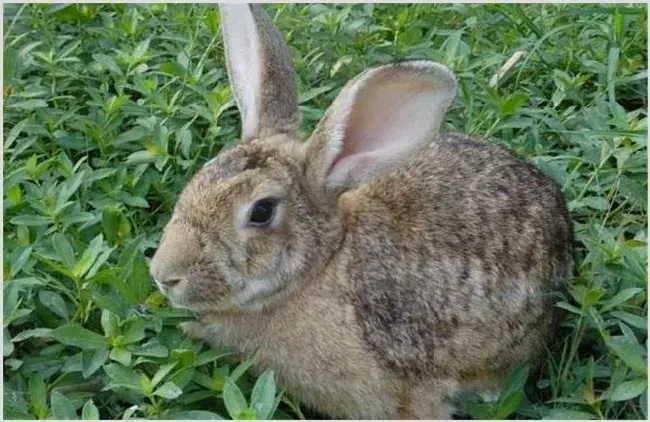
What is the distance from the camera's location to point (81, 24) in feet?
16.6

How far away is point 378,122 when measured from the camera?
12.1ft

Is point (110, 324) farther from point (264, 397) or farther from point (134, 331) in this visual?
point (264, 397)

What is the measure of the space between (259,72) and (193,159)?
0.56 m

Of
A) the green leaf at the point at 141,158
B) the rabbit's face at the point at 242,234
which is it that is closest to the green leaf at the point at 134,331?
the rabbit's face at the point at 242,234

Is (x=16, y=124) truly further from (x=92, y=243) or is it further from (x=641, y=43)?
(x=641, y=43)

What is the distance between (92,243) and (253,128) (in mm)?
635

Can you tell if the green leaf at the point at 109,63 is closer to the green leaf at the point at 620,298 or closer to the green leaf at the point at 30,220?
the green leaf at the point at 30,220

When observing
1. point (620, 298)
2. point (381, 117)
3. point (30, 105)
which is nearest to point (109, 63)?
point (30, 105)

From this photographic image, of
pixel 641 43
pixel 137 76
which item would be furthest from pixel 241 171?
pixel 641 43

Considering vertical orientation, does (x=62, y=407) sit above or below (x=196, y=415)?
above

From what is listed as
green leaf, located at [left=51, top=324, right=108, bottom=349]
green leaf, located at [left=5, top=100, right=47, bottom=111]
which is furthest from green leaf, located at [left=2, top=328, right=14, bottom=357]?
green leaf, located at [left=5, top=100, right=47, bottom=111]

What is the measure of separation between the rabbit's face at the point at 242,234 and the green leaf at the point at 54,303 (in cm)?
33

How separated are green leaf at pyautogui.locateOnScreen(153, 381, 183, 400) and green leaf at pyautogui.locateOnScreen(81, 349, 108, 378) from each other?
0.65 feet

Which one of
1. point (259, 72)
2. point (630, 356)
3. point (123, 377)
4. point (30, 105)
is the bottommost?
point (630, 356)
